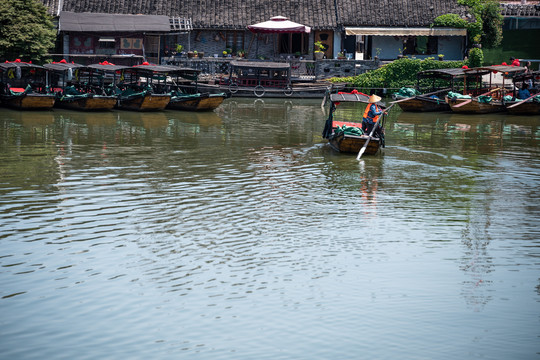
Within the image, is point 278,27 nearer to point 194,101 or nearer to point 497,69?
point 194,101

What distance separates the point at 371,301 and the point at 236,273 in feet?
6.94

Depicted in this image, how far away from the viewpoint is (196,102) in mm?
33094

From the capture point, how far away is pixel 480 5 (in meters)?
43.4

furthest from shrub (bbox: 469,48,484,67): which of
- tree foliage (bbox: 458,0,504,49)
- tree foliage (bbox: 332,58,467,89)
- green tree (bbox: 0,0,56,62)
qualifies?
green tree (bbox: 0,0,56,62)

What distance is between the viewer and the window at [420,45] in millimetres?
44994

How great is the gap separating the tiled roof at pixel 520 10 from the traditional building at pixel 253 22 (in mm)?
2575

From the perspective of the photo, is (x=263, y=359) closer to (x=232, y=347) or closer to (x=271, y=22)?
(x=232, y=347)

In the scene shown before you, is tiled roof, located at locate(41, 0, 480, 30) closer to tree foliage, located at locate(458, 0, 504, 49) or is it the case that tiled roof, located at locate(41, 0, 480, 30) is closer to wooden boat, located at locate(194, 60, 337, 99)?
tree foliage, located at locate(458, 0, 504, 49)

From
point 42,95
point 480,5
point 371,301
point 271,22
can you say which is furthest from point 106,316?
point 480,5

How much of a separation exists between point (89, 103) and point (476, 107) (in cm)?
1770

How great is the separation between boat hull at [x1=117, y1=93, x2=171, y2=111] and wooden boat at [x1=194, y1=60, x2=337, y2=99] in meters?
7.64

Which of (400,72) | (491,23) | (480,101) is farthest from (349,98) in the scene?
(491,23)

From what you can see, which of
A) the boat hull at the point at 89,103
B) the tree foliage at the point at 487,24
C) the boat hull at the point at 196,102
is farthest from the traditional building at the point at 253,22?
the boat hull at the point at 89,103

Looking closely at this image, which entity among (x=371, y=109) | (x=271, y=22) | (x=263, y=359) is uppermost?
(x=271, y=22)
